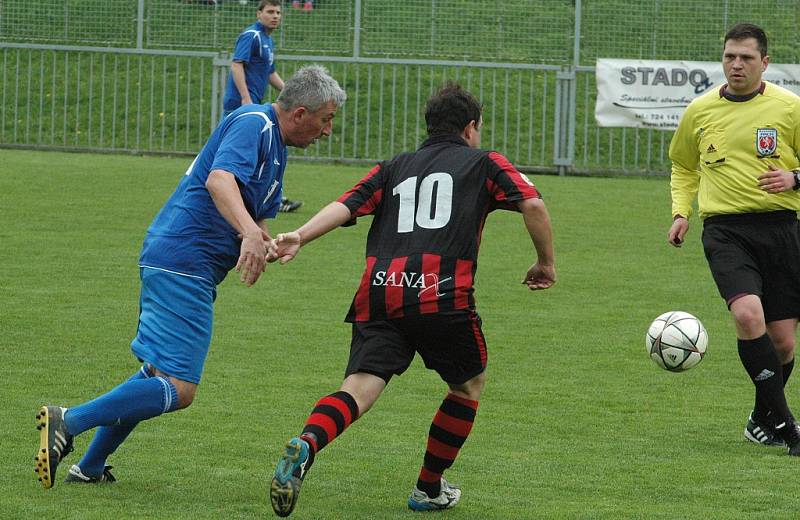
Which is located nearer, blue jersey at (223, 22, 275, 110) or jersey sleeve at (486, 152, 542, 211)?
jersey sleeve at (486, 152, 542, 211)

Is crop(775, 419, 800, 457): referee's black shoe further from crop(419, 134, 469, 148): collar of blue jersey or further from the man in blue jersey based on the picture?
the man in blue jersey

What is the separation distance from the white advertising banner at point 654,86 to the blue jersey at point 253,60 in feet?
19.8

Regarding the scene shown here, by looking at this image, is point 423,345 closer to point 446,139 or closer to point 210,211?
point 446,139

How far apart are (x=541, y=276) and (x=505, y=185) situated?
0.42 metres

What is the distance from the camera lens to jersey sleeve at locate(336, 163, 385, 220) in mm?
5723

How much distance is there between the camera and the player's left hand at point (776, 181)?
6.89 m

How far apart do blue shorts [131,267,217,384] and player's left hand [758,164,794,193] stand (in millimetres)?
2768

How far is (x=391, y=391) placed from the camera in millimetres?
8172

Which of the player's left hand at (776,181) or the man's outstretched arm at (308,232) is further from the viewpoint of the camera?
the player's left hand at (776,181)

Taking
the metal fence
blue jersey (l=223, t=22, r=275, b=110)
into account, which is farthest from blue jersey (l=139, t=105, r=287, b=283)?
the metal fence

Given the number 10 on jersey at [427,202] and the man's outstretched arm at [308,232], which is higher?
the number 10 on jersey at [427,202]

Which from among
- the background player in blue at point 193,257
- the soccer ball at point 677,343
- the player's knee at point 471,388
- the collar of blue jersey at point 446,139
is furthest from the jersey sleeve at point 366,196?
the soccer ball at point 677,343

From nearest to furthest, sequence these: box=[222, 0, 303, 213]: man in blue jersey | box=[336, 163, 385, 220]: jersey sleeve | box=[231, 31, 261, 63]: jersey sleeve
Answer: box=[336, 163, 385, 220]: jersey sleeve < box=[222, 0, 303, 213]: man in blue jersey < box=[231, 31, 261, 63]: jersey sleeve

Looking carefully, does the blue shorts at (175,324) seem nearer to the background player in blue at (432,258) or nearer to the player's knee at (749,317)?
the background player in blue at (432,258)
